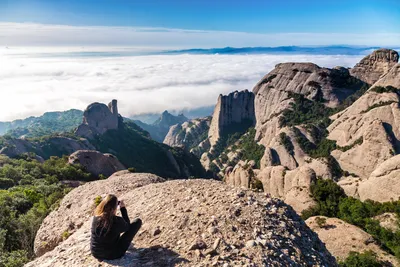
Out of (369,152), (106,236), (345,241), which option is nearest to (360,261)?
(345,241)

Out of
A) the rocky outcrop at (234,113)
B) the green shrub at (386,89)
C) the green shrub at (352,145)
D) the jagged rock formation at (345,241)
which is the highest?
the green shrub at (386,89)

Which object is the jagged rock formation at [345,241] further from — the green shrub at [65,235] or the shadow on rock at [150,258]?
the green shrub at [65,235]

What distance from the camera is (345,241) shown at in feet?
82.1

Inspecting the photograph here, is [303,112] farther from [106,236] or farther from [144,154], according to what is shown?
[106,236]

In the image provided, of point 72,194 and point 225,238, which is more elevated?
point 225,238

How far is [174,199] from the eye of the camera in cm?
1254

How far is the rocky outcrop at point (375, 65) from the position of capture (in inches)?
3853

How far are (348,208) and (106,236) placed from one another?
1439 inches

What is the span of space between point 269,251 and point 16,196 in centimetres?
2408

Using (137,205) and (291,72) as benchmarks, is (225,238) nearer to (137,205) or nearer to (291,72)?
(137,205)

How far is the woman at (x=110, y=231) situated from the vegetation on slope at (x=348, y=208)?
Result: 3016 centimetres

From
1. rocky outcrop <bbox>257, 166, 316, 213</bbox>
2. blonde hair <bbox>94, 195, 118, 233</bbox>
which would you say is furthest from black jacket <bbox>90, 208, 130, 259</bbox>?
rocky outcrop <bbox>257, 166, 316, 213</bbox>

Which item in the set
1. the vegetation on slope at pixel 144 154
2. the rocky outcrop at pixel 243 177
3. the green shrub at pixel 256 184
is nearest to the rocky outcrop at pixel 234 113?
the vegetation on slope at pixel 144 154

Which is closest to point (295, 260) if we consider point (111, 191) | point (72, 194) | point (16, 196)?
point (111, 191)
